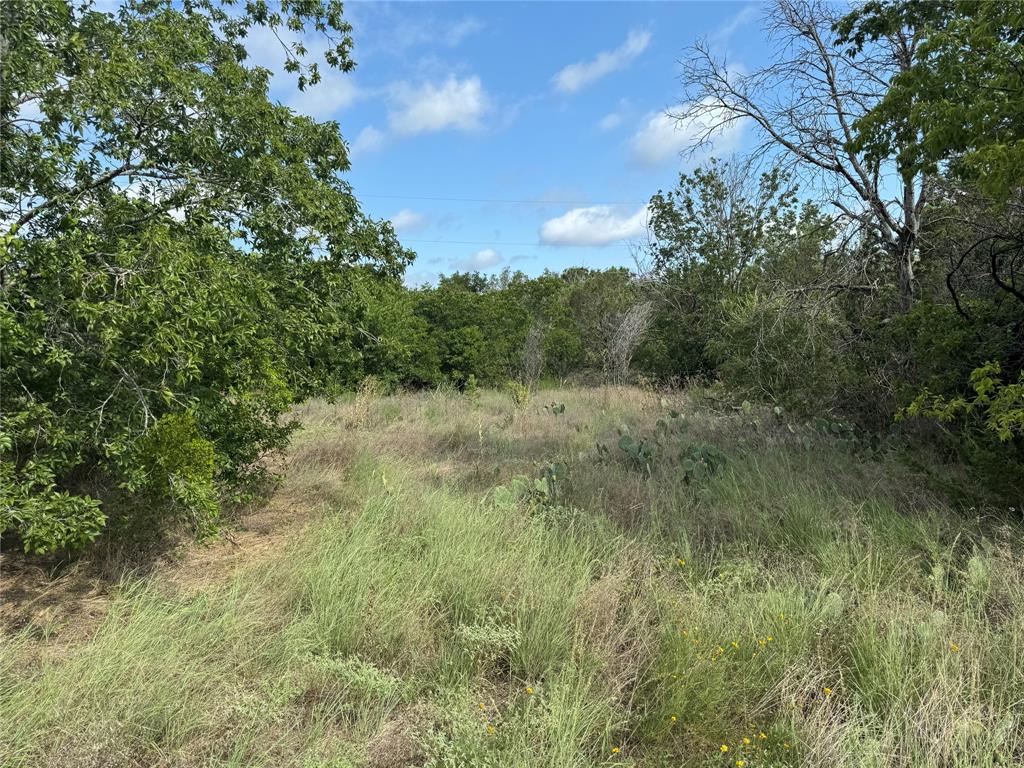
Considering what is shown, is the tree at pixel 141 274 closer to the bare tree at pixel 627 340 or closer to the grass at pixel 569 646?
the grass at pixel 569 646

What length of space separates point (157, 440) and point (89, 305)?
0.90m

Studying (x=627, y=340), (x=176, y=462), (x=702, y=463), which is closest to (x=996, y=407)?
(x=702, y=463)

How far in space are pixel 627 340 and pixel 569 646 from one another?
13325 mm

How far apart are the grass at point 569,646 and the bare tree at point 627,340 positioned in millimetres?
10851

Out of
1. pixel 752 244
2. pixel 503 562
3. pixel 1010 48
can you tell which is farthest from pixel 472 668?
pixel 752 244

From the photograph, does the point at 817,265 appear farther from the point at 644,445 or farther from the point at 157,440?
the point at 157,440

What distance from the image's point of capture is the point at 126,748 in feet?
7.55

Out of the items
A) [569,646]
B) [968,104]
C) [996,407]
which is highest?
[968,104]

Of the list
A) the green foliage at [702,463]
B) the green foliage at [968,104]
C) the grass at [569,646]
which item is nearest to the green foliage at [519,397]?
the green foliage at [702,463]

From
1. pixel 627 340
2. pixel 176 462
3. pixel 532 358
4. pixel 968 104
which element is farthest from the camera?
pixel 532 358

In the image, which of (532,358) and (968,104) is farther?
(532,358)

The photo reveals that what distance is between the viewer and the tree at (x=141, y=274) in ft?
10.1

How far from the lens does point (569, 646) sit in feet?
9.89

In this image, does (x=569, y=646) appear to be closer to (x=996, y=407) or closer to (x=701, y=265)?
(x=996, y=407)
